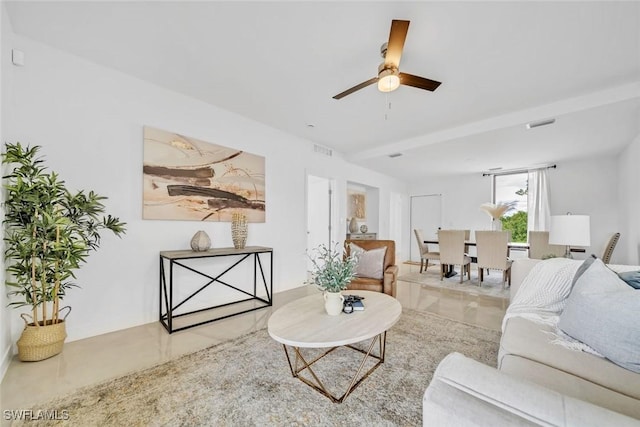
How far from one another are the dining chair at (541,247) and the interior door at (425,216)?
9.02ft

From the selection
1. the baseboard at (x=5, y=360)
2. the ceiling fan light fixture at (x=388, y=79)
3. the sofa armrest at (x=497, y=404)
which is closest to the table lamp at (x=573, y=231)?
the ceiling fan light fixture at (x=388, y=79)

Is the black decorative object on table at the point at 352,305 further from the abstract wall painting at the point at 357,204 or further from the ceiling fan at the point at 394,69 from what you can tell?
the abstract wall painting at the point at 357,204

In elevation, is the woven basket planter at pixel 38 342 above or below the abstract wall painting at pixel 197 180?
below

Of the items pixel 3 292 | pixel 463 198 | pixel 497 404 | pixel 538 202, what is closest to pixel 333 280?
pixel 497 404

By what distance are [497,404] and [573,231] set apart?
3.07 metres

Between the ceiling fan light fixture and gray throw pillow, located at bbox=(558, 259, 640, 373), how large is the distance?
179cm

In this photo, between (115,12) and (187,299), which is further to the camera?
(187,299)

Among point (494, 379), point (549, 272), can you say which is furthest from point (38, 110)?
point (549, 272)

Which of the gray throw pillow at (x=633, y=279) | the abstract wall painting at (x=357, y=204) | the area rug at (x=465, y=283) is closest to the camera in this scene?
the gray throw pillow at (x=633, y=279)

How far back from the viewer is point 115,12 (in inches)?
75.0

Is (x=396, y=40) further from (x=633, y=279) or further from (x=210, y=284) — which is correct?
(x=210, y=284)

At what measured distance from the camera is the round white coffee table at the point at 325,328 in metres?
1.48

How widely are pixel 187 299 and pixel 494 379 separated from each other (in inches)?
119

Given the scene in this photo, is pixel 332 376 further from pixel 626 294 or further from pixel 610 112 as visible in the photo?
pixel 610 112
